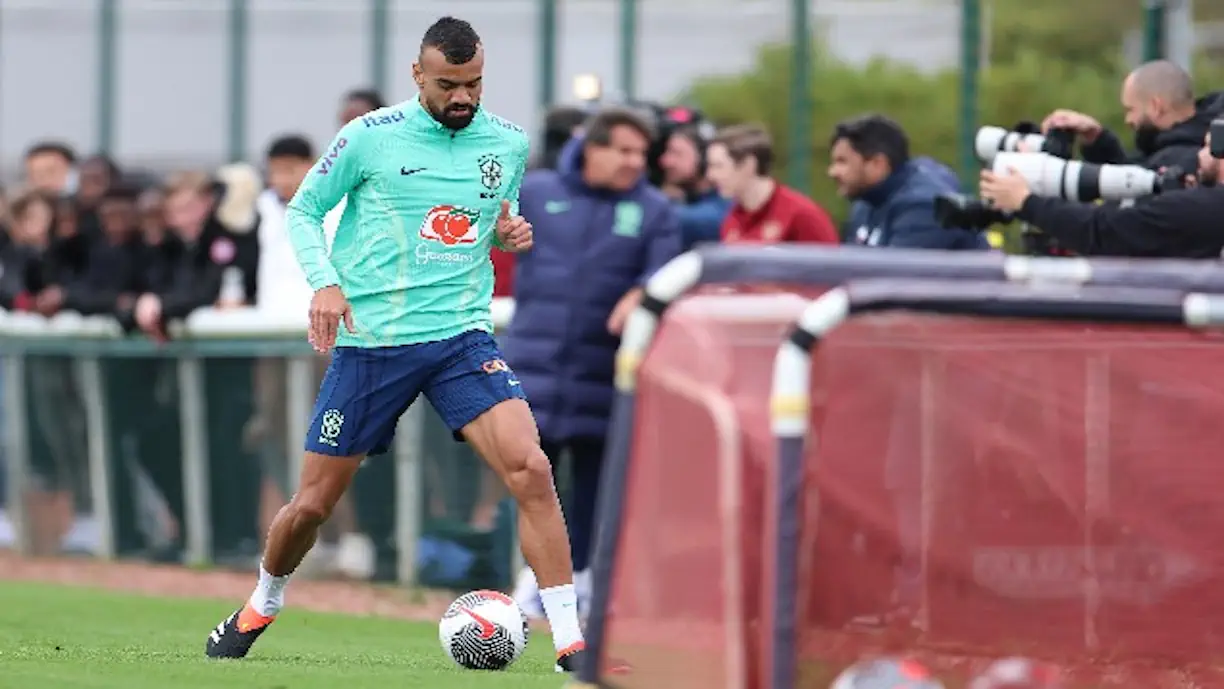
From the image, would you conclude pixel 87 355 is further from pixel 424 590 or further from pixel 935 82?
pixel 935 82

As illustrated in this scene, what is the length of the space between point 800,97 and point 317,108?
1102 cm

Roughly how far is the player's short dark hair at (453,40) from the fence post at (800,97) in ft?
24.1

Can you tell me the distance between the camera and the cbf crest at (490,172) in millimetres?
9102

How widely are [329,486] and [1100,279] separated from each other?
3347 mm

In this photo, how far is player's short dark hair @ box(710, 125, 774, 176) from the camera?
1313 centimetres

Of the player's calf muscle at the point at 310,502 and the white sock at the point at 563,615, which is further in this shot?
the player's calf muscle at the point at 310,502

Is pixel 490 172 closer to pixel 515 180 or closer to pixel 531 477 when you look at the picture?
pixel 515 180

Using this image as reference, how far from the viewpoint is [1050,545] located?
24.2 feet

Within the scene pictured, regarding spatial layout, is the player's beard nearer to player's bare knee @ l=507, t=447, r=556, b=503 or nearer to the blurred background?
player's bare knee @ l=507, t=447, r=556, b=503

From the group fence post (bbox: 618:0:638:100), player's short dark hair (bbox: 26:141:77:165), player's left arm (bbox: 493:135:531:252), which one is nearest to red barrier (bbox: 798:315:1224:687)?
player's left arm (bbox: 493:135:531:252)

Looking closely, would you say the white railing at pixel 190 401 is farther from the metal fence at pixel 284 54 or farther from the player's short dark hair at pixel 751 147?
the metal fence at pixel 284 54

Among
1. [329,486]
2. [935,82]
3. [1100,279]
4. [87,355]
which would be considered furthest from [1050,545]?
[935,82]

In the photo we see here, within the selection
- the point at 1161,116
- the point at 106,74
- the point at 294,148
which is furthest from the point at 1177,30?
the point at 106,74

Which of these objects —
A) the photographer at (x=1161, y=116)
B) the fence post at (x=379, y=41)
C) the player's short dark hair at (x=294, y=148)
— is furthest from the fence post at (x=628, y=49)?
the photographer at (x=1161, y=116)
